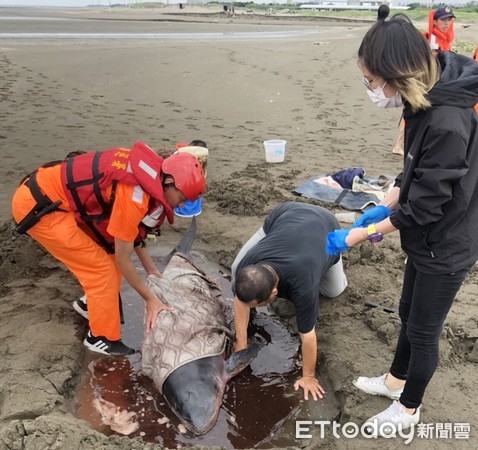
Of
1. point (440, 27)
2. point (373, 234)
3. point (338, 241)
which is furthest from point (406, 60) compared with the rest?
point (440, 27)

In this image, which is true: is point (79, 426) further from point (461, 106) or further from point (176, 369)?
point (461, 106)

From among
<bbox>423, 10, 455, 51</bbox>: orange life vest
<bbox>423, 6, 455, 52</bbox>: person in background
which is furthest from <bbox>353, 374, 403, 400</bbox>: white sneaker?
<bbox>423, 10, 455, 51</bbox>: orange life vest

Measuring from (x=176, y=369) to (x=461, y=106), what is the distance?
Answer: 2.45 m

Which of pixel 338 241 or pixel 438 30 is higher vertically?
pixel 438 30

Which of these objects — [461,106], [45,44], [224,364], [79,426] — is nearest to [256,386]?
[224,364]

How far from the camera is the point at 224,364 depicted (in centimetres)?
375

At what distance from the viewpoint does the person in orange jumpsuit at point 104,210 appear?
10.2 ft

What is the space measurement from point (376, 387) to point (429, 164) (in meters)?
1.73

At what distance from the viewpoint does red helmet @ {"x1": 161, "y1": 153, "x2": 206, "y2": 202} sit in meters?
3.04

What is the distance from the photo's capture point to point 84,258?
3.60 metres

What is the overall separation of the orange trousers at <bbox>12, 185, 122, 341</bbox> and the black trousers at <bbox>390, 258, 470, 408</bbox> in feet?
6.78

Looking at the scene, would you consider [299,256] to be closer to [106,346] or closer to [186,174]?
[186,174]

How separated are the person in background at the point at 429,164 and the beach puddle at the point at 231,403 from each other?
1111 mm

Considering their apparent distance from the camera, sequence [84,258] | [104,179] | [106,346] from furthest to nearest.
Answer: [106,346], [84,258], [104,179]
